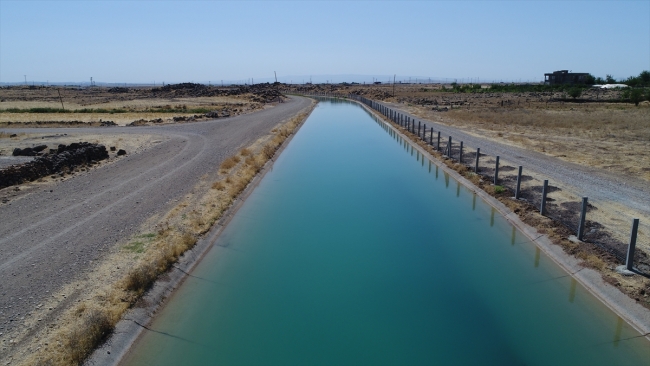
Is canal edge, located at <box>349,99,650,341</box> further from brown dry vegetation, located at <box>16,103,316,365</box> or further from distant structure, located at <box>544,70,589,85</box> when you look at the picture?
distant structure, located at <box>544,70,589,85</box>

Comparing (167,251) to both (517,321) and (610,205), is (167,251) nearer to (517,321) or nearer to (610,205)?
(517,321)

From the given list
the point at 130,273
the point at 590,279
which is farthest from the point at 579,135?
the point at 130,273

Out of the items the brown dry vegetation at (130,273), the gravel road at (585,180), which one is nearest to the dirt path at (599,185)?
the gravel road at (585,180)

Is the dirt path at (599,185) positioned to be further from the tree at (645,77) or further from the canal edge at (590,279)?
the tree at (645,77)

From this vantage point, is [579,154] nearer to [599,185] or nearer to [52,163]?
[599,185]

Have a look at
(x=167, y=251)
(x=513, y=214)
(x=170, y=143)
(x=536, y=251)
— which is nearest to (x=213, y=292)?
(x=167, y=251)

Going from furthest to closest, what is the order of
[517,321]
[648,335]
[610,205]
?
[610,205]
[517,321]
[648,335]

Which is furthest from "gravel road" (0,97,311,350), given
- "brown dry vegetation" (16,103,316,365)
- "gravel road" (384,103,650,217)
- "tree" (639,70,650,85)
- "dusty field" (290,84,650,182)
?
"tree" (639,70,650,85)
